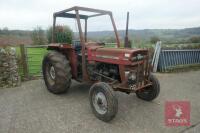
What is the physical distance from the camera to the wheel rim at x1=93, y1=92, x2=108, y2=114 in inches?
145

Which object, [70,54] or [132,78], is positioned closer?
[132,78]

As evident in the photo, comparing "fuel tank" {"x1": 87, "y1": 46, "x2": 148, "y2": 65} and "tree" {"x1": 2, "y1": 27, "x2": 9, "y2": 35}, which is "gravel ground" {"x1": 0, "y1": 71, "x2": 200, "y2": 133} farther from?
"tree" {"x1": 2, "y1": 27, "x2": 9, "y2": 35}

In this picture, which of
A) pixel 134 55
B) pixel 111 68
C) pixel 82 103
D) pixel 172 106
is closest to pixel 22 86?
pixel 82 103

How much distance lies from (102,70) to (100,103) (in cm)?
87

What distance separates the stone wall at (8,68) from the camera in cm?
579

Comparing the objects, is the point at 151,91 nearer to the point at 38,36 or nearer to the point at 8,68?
the point at 8,68

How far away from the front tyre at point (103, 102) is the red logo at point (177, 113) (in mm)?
1073

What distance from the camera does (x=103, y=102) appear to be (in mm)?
3691

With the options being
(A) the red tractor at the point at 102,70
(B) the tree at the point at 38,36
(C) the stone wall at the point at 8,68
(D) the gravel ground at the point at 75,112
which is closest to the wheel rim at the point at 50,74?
(A) the red tractor at the point at 102,70

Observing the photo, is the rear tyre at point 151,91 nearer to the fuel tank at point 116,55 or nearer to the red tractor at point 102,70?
the red tractor at point 102,70

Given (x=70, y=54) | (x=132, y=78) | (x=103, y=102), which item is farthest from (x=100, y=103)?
(x=70, y=54)

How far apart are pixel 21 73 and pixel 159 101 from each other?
443 centimetres

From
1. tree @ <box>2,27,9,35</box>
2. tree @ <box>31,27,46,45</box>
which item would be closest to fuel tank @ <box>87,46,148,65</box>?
tree @ <box>31,27,46,45</box>

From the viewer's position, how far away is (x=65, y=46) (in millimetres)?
4859
